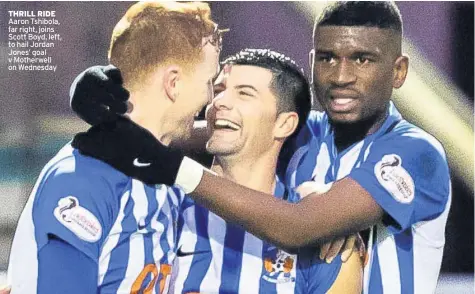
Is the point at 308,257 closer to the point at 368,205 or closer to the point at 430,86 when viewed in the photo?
the point at 368,205

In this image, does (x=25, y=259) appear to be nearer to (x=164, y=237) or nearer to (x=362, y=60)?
(x=164, y=237)

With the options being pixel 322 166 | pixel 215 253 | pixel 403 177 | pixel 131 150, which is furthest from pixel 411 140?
pixel 131 150

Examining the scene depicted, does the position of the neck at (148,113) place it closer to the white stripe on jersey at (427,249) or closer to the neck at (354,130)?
the neck at (354,130)

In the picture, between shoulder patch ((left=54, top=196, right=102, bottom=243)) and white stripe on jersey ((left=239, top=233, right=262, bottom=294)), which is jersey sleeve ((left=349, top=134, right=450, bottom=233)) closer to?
white stripe on jersey ((left=239, top=233, right=262, bottom=294))

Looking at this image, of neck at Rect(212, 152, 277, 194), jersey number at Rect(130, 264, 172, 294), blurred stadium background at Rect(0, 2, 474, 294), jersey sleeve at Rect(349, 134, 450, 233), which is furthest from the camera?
blurred stadium background at Rect(0, 2, 474, 294)

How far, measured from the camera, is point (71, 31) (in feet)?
5.92

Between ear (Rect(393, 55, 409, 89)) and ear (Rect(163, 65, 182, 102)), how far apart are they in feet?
1.37

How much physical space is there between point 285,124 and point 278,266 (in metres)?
0.26

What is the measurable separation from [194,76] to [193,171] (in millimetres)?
164

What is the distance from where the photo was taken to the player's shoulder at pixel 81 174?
50.4 inches

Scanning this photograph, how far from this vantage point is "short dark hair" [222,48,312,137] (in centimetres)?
162

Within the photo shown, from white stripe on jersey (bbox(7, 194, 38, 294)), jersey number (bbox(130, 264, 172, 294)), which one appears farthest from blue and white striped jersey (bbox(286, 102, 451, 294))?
white stripe on jersey (bbox(7, 194, 38, 294))

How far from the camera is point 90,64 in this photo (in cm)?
179

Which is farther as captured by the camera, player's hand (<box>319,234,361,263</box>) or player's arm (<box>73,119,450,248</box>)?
player's hand (<box>319,234,361,263</box>)
